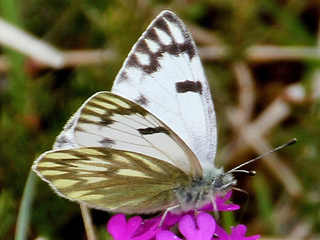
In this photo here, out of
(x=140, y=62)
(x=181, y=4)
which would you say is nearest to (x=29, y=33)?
(x=181, y=4)

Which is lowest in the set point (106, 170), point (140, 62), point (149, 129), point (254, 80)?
point (254, 80)

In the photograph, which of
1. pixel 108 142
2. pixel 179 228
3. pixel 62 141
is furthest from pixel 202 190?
pixel 62 141

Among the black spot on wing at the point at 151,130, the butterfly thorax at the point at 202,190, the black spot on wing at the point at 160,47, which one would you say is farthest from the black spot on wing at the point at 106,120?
the butterfly thorax at the point at 202,190

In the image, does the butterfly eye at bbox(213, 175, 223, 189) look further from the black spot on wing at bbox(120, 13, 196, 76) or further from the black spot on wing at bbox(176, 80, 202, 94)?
the black spot on wing at bbox(120, 13, 196, 76)

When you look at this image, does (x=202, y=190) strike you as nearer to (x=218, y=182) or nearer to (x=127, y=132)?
(x=218, y=182)

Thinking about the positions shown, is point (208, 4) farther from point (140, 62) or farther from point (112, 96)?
point (112, 96)

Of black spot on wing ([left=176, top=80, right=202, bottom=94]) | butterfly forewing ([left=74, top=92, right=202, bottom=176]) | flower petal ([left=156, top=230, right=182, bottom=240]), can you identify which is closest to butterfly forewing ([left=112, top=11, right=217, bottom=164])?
black spot on wing ([left=176, top=80, right=202, bottom=94])
